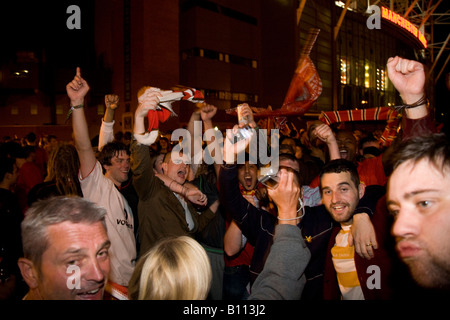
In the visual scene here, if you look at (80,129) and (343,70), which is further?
(343,70)

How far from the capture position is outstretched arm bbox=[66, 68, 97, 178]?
2605 mm

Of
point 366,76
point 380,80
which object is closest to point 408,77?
point 366,76

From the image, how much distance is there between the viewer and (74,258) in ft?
5.32

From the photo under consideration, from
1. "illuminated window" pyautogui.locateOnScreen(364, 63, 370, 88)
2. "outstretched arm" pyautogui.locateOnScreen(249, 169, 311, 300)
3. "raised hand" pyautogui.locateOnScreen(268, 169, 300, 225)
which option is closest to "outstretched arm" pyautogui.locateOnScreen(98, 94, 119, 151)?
"raised hand" pyautogui.locateOnScreen(268, 169, 300, 225)

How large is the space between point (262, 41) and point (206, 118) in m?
24.7

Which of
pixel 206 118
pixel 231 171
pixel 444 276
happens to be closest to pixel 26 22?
pixel 206 118

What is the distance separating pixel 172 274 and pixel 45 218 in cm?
71

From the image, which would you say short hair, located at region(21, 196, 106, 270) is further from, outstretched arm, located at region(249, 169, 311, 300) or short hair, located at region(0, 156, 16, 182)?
short hair, located at region(0, 156, 16, 182)

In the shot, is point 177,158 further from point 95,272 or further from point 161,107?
point 95,272

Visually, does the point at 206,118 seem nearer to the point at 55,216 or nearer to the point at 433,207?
the point at 55,216

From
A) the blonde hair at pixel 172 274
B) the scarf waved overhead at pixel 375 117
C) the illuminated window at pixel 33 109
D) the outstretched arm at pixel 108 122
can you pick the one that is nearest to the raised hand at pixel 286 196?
the blonde hair at pixel 172 274

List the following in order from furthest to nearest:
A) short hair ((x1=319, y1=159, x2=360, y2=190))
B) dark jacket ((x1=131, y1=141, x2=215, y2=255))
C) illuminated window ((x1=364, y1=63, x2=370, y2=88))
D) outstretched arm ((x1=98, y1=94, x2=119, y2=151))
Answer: illuminated window ((x1=364, y1=63, x2=370, y2=88))
outstretched arm ((x1=98, y1=94, x2=119, y2=151))
dark jacket ((x1=131, y1=141, x2=215, y2=255))
short hair ((x1=319, y1=159, x2=360, y2=190))

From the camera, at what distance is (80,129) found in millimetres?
2611
